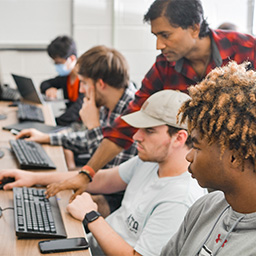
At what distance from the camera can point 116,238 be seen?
1432 mm

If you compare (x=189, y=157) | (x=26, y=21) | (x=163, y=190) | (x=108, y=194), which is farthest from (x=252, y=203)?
(x=26, y=21)

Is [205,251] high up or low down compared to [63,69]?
up

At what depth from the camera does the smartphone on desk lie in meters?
1.25

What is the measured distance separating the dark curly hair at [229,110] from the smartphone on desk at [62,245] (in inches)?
20.8

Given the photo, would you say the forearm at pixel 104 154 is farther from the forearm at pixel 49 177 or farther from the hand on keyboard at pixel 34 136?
the hand on keyboard at pixel 34 136

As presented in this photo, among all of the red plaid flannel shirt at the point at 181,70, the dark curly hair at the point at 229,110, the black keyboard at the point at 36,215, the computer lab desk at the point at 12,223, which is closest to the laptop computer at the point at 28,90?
the computer lab desk at the point at 12,223

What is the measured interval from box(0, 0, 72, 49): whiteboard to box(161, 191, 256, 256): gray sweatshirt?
140 inches

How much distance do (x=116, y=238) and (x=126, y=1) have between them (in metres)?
3.05

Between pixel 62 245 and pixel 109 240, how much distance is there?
20cm

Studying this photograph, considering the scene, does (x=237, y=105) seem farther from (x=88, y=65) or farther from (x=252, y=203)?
(x=88, y=65)

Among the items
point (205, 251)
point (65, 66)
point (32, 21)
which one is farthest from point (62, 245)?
point (32, 21)

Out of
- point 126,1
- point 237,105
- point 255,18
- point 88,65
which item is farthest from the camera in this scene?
point 126,1

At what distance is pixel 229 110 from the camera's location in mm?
904

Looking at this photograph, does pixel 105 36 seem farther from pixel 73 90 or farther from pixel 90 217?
pixel 90 217
